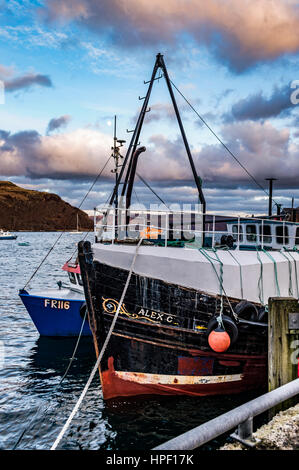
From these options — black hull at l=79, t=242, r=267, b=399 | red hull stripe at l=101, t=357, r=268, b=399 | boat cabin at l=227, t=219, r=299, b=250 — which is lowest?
red hull stripe at l=101, t=357, r=268, b=399

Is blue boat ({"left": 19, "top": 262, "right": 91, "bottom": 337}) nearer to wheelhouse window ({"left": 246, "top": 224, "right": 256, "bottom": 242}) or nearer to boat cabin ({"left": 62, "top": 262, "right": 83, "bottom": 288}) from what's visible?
boat cabin ({"left": 62, "top": 262, "right": 83, "bottom": 288})

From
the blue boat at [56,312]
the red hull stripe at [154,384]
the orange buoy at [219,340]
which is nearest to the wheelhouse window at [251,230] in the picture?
the red hull stripe at [154,384]

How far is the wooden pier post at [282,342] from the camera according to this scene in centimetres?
663

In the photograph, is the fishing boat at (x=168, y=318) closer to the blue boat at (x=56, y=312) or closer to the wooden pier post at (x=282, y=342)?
the wooden pier post at (x=282, y=342)

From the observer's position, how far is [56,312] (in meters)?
14.8

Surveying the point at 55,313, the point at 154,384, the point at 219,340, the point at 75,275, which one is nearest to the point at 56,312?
the point at 55,313

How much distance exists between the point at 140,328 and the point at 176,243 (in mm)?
3622

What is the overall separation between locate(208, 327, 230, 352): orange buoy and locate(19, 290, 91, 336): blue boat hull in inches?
308

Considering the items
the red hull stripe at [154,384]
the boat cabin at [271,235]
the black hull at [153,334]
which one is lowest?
the red hull stripe at [154,384]

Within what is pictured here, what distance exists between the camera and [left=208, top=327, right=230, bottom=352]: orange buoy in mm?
7579

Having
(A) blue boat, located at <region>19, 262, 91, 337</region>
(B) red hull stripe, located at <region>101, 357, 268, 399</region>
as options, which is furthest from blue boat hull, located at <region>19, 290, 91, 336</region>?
(B) red hull stripe, located at <region>101, 357, 268, 399</region>

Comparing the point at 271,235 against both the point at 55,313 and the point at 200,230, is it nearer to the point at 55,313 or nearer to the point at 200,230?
the point at 200,230

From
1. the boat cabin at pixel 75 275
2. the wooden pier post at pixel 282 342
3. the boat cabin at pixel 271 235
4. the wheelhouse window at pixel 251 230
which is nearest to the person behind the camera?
the wooden pier post at pixel 282 342

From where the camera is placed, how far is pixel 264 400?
4.48 m
